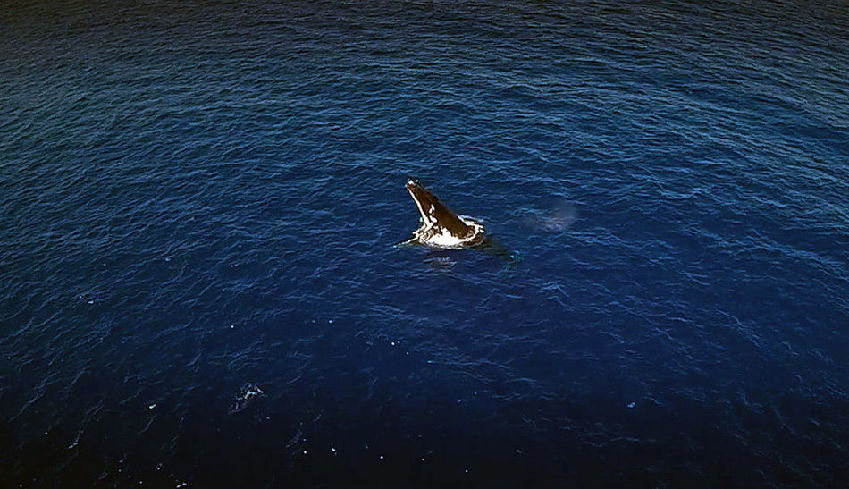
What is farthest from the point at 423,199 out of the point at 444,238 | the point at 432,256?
the point at 432,256

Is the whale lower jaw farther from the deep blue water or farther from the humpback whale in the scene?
the deep blue water

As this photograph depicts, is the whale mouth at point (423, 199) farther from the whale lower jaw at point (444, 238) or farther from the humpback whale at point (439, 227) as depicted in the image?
the whale lower jaw at point (444, 238)

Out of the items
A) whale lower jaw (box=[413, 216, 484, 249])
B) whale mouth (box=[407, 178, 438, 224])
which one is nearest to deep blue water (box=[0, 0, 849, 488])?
whale lower jaw (box=[413, 216, 484, 249])

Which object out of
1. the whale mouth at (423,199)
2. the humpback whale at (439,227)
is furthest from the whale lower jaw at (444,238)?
the whale mouth at (423,199)

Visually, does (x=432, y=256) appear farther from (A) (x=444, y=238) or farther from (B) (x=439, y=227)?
(B) (x=439, y=227)

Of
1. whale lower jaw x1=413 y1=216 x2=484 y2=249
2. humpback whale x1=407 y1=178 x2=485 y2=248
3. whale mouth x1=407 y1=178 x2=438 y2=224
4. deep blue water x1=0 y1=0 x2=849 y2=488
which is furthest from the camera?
whale lower jaw x1=413 y1=216 x2=484 y2=249

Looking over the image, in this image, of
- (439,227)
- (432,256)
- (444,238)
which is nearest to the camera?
(432,256)
